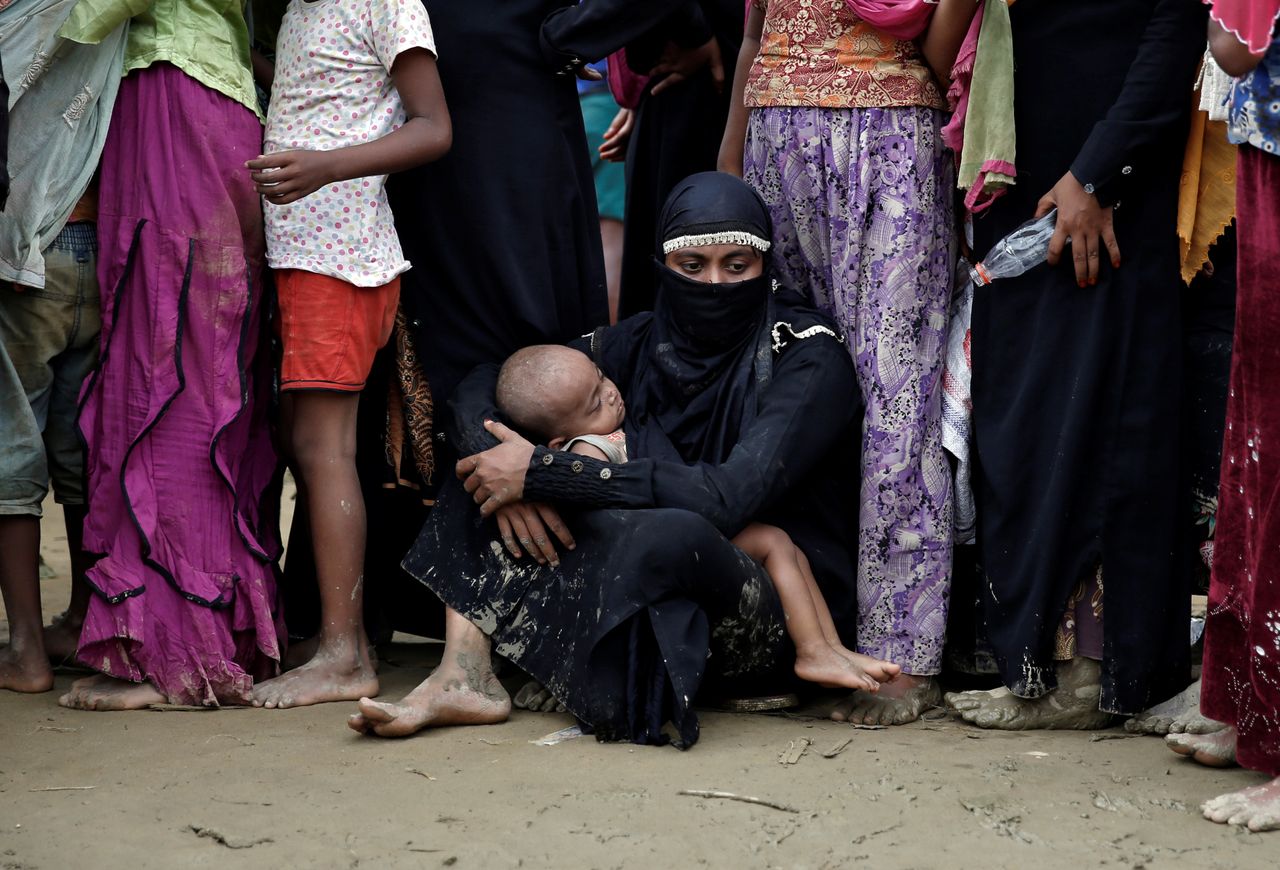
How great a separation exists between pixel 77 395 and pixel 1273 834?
9.82 ft

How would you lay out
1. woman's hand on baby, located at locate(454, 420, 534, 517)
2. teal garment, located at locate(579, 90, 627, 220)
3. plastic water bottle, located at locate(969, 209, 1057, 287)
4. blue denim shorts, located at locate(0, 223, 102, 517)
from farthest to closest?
teal garment, located at locate(579, 90, 627, 220) < blue denim shorts, located at locate(0, 223, 102, 517) < woman's hand on baby, located at locate(454, 420, 534, 517) < plastic water bottle, located at locate(969, 209, 1057, 287)

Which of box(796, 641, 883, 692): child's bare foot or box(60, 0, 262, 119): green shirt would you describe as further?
box(60, 0, 262, 119): green shirt

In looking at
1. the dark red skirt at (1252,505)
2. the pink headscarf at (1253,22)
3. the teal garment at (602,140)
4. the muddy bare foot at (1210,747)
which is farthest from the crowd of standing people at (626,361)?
the teal garment at (602,140)

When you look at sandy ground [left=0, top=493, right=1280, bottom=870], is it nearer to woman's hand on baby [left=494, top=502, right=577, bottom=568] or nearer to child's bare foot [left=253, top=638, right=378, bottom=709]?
child's bare foot [left=253, top=638, right=378, bottom=709]

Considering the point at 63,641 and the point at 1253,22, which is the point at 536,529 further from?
the point at 1253,22

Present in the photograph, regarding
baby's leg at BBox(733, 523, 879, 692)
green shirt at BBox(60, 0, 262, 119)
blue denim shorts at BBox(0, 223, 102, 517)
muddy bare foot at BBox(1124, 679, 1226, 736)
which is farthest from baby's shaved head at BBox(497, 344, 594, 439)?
muddy bare foot at BBox(1124, 679, 1226, 736)

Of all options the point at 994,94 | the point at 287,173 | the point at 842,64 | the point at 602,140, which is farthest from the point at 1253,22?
the point at 602,140

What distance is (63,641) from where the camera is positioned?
4230 millimetres

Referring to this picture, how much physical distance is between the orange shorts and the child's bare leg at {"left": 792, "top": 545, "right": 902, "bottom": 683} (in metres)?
1.23

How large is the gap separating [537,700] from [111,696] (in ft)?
3.45

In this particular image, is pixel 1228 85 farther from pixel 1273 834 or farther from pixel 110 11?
pixel 110 11

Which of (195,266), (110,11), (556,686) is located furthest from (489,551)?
(110,11)

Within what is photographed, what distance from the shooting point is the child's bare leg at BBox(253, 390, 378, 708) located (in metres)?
3.92

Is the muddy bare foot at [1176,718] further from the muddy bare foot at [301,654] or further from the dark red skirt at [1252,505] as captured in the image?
the muddy bare foot at [301,654]
